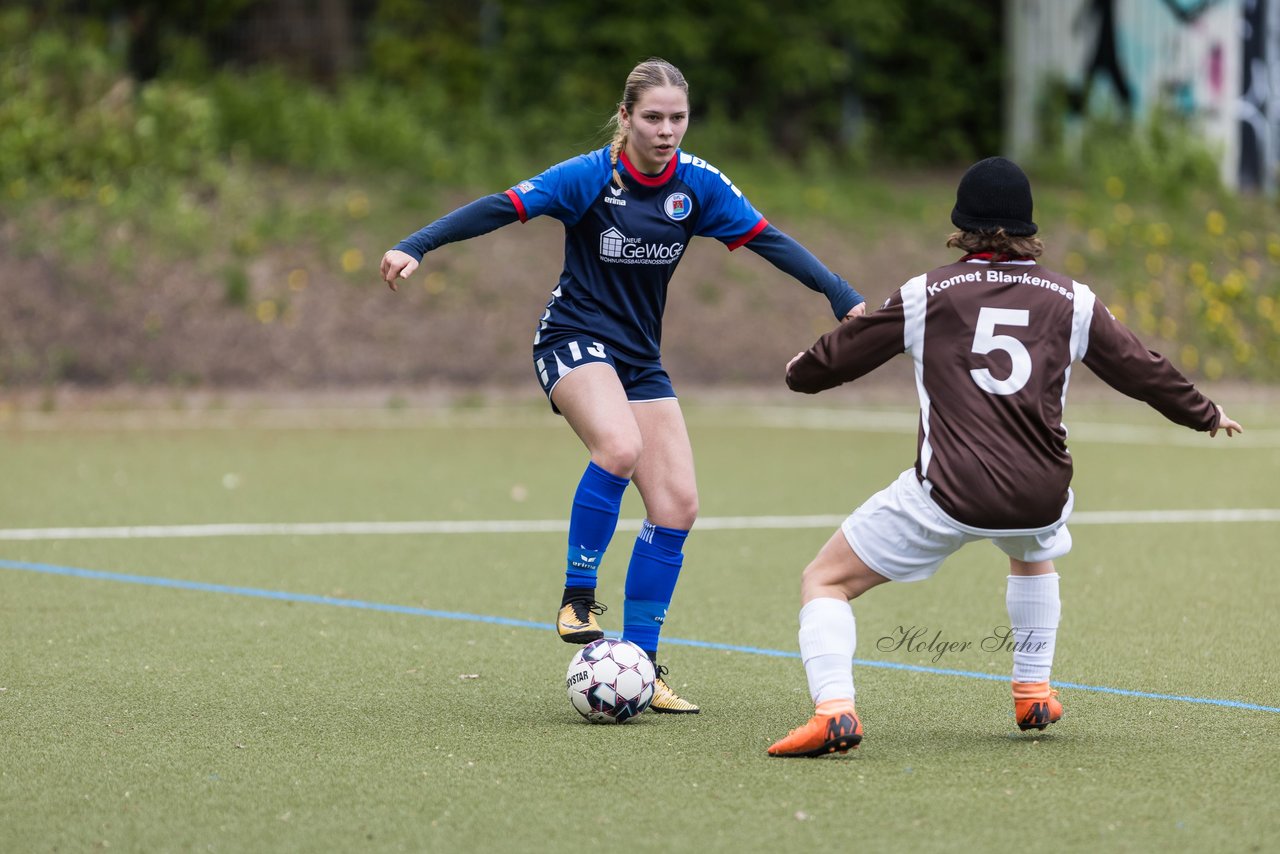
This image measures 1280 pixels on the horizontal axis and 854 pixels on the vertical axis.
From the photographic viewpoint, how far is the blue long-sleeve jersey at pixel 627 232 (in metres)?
6.15

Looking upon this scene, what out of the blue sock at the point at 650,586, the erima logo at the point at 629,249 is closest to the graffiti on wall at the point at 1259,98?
the erima logo at the point at 629,249

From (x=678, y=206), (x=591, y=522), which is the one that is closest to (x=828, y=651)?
(x=591, y=522)

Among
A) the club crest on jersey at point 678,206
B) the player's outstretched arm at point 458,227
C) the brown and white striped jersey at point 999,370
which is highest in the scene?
the club crest on jersey at point 678,206

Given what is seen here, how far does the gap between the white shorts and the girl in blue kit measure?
990mm

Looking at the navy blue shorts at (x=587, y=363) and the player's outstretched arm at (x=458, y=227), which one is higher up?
the player's outstretched arm at (x=458, y=227)

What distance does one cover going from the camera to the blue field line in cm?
614

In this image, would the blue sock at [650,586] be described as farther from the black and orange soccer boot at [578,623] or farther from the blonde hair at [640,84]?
the blonde hair at [640,84]

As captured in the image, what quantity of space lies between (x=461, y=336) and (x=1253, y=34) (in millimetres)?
11120

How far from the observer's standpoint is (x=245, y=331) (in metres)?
19.0

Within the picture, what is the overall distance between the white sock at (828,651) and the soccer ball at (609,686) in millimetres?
711

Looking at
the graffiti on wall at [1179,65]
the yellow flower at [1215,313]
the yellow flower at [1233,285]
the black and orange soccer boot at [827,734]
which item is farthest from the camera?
the graffiti on wall at [1179,65]

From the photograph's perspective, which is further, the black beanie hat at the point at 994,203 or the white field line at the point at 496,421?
the white field line at the point at 496,421

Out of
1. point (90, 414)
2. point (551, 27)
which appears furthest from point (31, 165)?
point (551, 27)

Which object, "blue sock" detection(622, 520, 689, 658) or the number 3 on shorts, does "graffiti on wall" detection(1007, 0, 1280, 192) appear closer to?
"blue sock" detection(622, 520, 689, 658)
